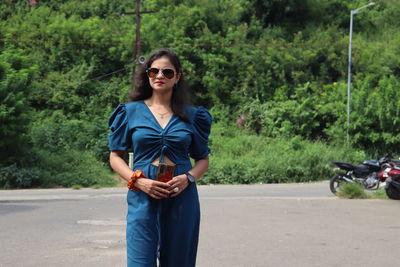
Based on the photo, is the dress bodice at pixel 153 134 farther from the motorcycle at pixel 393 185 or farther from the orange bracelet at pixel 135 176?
the motorcycle at pixel 393 185

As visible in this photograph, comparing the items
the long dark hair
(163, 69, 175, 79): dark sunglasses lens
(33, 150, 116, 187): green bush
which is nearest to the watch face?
the long dark hair

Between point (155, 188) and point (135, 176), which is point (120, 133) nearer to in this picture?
point (135, 176)

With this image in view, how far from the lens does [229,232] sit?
8812mm

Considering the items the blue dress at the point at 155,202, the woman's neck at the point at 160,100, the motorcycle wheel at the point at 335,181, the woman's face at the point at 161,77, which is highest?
the woman's face at the point at 161,77

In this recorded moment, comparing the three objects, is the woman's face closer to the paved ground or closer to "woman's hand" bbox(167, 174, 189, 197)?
"woman's hand" bbox(167, 174, 189, 197)

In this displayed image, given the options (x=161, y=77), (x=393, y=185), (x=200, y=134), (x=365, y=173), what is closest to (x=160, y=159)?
(x=200, y=134)

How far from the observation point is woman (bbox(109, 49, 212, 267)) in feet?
11.6

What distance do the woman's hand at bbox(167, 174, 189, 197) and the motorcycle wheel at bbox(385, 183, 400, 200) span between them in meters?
10.4

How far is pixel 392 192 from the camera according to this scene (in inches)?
518

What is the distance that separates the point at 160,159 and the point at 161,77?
512mm

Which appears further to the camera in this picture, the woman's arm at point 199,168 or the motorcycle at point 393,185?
the motorcycle at point 393,185

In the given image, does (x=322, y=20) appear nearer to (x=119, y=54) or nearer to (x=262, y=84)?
(x=262, y=84)

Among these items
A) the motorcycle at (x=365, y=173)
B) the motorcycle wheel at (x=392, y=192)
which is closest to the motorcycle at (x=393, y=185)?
the motorcycle wheel at (x=392, y=192)

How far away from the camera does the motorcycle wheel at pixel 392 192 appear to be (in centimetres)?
1309
